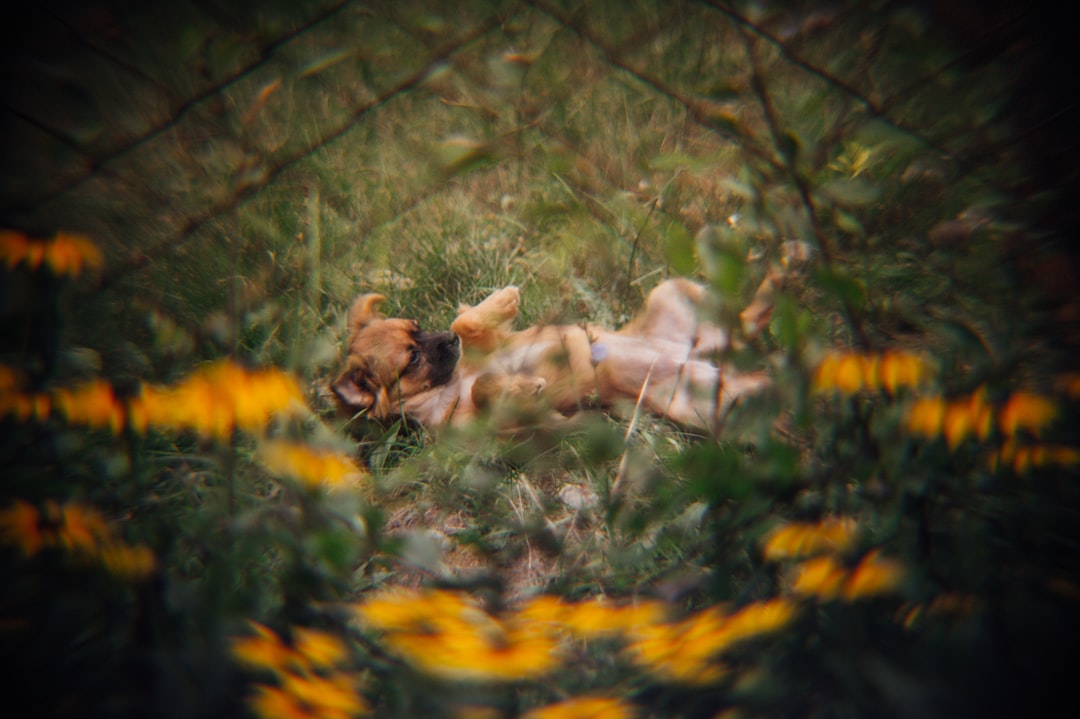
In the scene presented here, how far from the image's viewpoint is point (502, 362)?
247 centimetres

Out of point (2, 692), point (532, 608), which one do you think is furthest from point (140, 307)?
point (532, 608)

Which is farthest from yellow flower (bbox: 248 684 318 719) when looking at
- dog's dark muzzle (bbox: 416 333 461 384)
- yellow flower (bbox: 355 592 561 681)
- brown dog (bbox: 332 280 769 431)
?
dog's dark muzzle (bbox: 416 333 461 384)

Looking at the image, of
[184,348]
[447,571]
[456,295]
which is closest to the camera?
[184,348]

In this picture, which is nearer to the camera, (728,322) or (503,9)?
(728,322)

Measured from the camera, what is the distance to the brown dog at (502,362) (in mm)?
2180

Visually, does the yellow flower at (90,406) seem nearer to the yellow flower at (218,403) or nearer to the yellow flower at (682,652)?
the yellow flower at (218,403)

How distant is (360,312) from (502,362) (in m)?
0.64

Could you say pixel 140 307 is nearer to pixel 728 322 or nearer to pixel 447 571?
pixel 447 571

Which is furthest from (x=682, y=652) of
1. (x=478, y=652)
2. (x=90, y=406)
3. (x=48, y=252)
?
(x=48, y=252)

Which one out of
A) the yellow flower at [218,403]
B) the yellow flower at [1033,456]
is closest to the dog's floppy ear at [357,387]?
the yellow flower at [218,403]

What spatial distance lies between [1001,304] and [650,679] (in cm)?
95

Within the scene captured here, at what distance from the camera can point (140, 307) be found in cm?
165

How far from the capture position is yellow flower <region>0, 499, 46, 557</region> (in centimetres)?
73

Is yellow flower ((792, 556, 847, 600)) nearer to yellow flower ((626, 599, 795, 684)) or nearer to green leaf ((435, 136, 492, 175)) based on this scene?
yellow flower ((626, 599, 795, 684))
